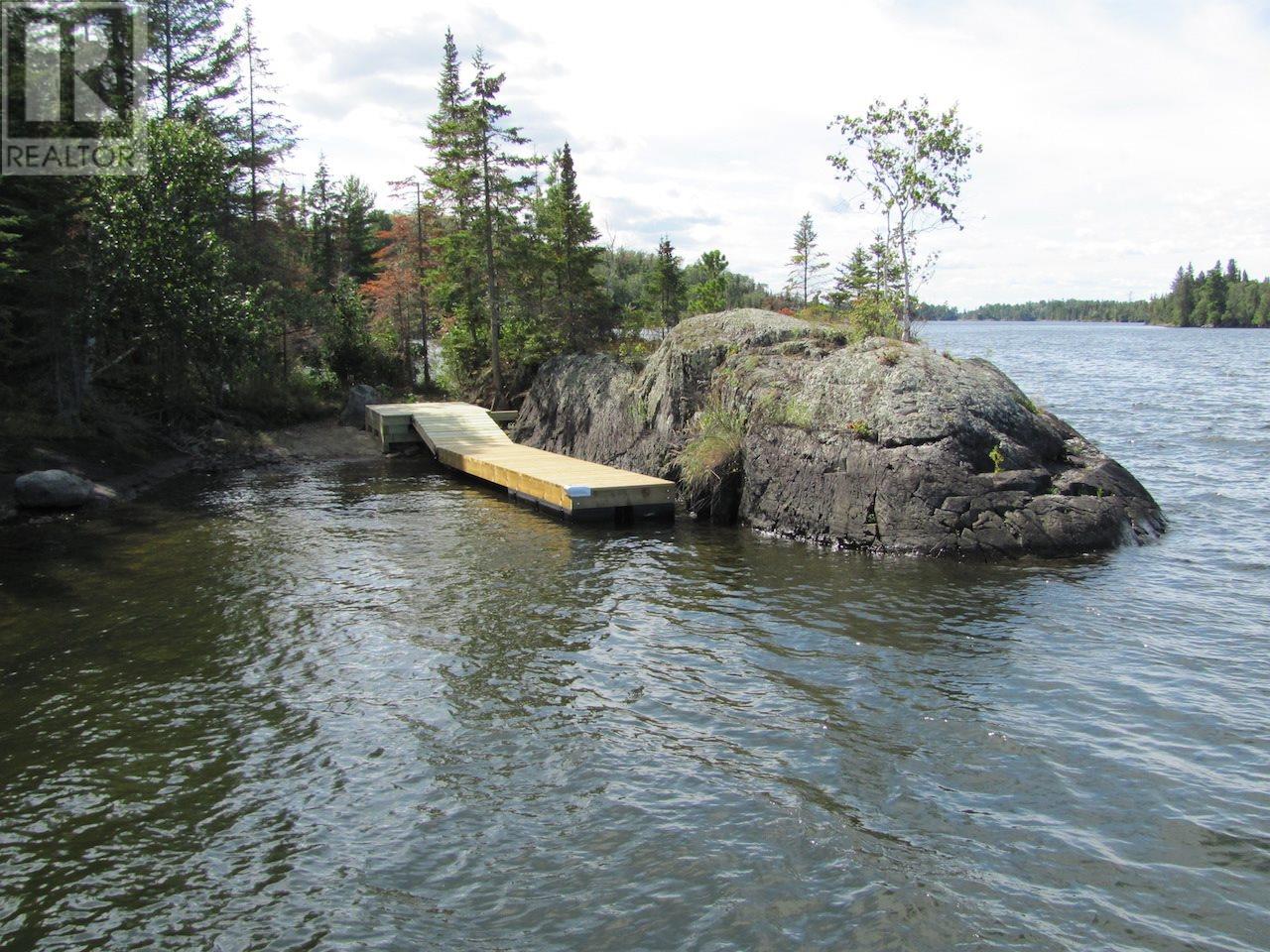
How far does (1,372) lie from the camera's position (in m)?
20.0

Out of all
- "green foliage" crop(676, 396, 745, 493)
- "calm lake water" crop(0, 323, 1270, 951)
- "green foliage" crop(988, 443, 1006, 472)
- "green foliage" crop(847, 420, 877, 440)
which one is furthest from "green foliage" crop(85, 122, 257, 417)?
"green foliage" crop(988, 443, 1006, 472)

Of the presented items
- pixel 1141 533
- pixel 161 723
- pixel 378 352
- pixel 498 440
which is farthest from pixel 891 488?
pixel 378 352

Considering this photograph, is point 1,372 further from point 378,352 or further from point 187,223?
point 378,352

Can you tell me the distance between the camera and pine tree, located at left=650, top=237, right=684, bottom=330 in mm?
39562

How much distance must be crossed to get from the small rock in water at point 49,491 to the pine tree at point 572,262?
1575cm

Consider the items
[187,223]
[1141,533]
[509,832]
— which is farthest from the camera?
[187,223]

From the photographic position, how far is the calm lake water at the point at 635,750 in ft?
18.0

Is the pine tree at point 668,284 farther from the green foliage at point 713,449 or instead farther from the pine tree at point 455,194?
the green foliage at point 713,449

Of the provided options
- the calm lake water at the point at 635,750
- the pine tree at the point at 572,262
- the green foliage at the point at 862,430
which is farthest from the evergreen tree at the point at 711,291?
the calm lake water at the point at 635,750

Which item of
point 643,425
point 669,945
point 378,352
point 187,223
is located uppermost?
point 187,223

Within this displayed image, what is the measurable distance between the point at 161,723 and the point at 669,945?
5.39m

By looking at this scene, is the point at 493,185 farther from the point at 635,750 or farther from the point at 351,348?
the point at 635,750

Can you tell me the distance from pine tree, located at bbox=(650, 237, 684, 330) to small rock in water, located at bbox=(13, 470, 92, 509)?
26.0m

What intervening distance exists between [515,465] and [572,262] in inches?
490
